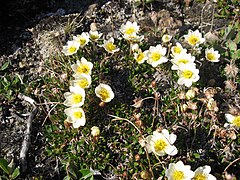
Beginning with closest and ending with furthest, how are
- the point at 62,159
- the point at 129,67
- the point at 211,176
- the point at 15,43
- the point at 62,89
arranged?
1. the point at 211,176
2. the point at 62,159
3. the point at 62,89
4. the point at 129,67
5. the point at 15,43

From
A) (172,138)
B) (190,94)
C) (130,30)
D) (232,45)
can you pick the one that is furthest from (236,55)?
(172,138)

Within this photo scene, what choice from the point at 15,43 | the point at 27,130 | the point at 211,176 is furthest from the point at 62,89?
the point at 211,176

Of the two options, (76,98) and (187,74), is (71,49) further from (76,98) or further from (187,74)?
(187,74)

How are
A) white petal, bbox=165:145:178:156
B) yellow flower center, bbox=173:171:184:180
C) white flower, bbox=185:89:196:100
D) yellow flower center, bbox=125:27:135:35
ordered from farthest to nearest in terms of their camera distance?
yellow flower center, bbox=125:27:135:35 → white flower, bbox=185:89:196:100 → white petal, bbox=165:145:178:156 → yellow flower center, bbox=173:171:184:180

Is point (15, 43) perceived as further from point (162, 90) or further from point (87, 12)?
point (162, 90)

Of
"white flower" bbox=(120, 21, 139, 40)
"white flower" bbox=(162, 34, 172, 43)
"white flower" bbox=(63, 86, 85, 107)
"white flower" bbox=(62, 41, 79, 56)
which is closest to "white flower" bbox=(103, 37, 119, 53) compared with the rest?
Result: "white flower" bbox=(120, 21, 139, 40)

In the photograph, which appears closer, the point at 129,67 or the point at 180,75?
the point at 180,75

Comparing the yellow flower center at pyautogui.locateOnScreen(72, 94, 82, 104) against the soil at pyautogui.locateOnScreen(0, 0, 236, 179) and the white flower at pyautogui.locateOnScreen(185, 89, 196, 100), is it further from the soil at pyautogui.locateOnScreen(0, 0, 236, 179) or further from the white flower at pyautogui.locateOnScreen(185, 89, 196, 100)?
the white flower at pyautogui.locateOnScreen(185, 89, 196, 100)
